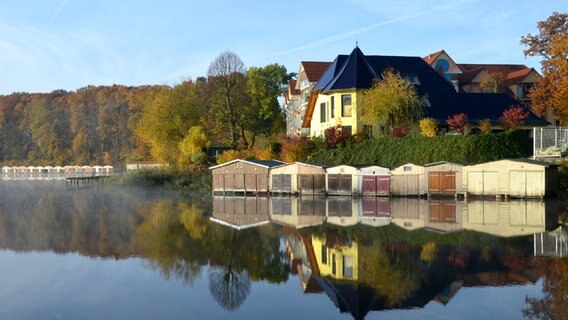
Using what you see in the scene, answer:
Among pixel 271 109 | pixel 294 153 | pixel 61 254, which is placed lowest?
pixel 61 254

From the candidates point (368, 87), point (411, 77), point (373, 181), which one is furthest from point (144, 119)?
point (373, 181)

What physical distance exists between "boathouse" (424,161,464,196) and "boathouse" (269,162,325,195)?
6.88 meters

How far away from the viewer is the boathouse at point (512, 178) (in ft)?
103

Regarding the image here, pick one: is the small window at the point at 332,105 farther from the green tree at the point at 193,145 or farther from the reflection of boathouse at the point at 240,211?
the green tree at the point at 193,145

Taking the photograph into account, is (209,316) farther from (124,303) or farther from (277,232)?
(277,232)

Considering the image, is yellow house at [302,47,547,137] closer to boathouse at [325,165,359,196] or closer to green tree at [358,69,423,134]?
green tree at [358,69,423,134]

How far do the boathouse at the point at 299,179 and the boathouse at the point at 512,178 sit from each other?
917cm

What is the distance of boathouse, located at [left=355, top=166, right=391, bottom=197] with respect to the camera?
120 ft

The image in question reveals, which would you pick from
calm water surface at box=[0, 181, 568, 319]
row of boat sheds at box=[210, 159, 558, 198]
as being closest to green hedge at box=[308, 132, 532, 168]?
row of boat sheds at box=[210, 159, 558, 198]

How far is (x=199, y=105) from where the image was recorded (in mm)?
64688

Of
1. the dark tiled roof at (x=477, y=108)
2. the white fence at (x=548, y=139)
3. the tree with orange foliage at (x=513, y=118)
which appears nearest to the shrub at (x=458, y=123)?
the tree with orange foliage at (x=513, y=118)

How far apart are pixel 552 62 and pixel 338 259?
33.5 metres

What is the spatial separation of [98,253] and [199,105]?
4647 cm

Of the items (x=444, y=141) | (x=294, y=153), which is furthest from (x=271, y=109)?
(x=444, y=141)
